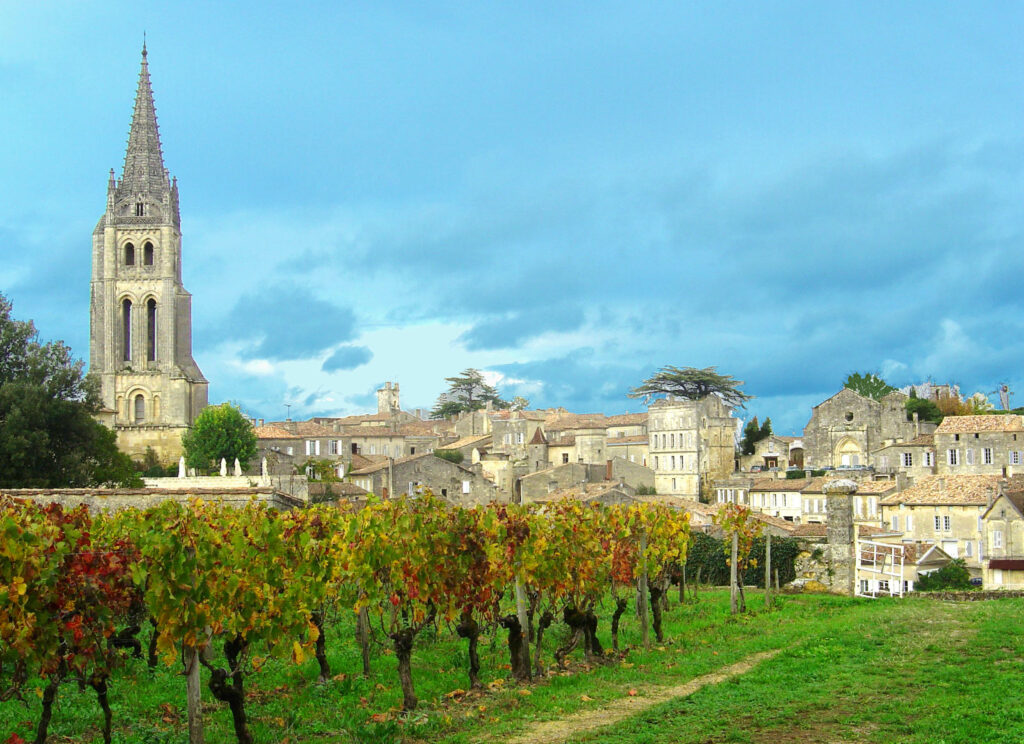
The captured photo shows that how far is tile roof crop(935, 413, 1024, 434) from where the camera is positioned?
65.1 m

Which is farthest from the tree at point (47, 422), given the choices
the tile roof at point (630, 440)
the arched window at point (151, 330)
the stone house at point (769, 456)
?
the stone house at point (769, 456)

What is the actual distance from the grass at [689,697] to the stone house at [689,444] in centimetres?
6082

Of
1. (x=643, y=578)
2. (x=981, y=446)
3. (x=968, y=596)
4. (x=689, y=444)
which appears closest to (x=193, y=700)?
(x=643, y=578)

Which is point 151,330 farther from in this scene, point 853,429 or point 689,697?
point 689,697

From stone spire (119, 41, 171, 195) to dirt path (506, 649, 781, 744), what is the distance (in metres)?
75.9

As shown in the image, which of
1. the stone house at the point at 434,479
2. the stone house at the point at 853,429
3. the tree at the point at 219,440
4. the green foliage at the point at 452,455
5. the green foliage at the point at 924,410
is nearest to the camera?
the stone house at the point at 434,479

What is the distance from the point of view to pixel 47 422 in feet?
162

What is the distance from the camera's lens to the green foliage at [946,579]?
1491 inches

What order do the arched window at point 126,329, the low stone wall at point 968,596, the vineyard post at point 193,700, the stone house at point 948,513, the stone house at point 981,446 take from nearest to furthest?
the vineyard post at point 193,700 < the low stone wall at point 968,596 < the stone house at point 948,513 < the stone house at point 981,446 < the arched window at point 126,329

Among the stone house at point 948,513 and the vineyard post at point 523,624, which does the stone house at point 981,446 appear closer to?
the stone house at point 948,513

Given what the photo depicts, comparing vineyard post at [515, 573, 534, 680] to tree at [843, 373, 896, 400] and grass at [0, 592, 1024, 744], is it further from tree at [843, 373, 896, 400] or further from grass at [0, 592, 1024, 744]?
tree at [843, 373, 896, 400]

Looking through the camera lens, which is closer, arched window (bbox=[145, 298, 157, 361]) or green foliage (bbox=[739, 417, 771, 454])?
arched window (bbox=[145, 298, 157, 361])

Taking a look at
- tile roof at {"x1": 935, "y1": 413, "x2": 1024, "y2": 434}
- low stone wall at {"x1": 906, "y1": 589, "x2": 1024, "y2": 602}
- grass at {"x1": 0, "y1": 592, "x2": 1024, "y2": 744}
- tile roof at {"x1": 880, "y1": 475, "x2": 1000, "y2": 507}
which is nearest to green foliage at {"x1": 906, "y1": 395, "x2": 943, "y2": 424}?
tile roof at {"x1": 935, "y1": 413, "x2": 1024, "y2": 434}

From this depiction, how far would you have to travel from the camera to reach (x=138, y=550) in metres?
10.9
